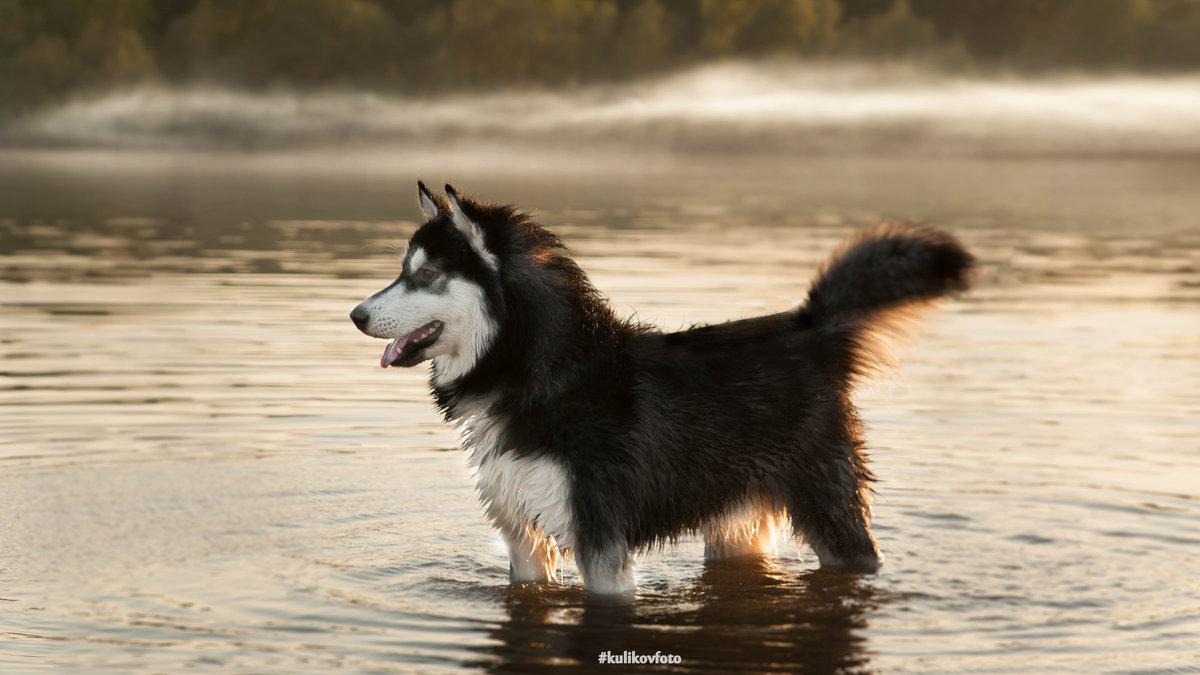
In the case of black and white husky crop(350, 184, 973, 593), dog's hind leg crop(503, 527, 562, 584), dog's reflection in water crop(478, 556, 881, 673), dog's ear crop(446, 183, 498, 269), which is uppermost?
dog's ear crop(446, 183, 498, 269)

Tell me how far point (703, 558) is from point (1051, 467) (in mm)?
3739

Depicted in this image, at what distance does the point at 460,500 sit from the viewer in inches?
460

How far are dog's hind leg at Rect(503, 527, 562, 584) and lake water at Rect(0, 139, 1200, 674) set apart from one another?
0.41ft

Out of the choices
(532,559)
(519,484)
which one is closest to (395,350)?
(519,484)

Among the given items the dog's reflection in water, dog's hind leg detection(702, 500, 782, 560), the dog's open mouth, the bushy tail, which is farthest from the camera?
the bushy tail

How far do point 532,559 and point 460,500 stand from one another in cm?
234

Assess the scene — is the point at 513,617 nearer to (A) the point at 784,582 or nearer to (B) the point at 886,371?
(A) the point at 784,582

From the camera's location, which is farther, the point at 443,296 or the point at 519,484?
the point at 519,484

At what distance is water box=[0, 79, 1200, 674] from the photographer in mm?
8375

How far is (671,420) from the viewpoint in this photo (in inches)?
351

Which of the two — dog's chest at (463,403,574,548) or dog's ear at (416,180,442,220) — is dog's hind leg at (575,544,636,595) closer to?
dog's chest at (463,403,574,548)

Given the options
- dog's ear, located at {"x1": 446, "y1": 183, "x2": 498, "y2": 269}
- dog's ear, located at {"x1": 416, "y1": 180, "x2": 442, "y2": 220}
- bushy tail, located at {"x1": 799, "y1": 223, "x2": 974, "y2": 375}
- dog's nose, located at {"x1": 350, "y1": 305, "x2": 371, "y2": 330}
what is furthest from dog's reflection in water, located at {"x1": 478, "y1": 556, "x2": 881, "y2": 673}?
dog's ear, located at {"x1": 416, "y1": 180, "x2": 442, "y2": 220}

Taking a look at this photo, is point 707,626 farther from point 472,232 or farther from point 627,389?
point 472,232

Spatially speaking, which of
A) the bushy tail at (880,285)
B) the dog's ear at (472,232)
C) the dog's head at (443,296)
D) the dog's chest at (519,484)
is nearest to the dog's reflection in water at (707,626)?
the dog's chest at (519,484)
